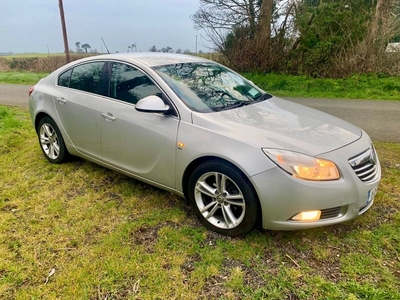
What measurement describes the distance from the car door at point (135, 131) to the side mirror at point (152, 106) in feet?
0.28

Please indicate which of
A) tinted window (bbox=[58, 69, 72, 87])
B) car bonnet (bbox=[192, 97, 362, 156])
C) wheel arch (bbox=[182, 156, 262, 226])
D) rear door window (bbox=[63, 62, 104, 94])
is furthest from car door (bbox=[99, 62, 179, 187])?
tinted window (bbox=[58, 69, 72, 87])

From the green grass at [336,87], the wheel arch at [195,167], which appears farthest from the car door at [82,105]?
the green grass at [336,87]

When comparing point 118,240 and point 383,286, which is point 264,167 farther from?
point 118,240

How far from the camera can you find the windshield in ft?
9.77

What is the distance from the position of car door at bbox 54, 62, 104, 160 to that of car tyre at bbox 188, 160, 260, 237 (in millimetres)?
1450

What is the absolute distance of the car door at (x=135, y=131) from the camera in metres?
2.88

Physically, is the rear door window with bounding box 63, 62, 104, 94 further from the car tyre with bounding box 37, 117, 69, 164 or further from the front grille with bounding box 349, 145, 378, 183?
the front grille with bounding box 349, 145, 378, 183

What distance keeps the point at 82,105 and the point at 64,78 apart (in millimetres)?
703

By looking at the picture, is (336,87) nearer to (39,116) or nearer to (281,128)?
(281,128)

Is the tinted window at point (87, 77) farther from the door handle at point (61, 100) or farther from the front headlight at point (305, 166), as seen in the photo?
the front headlight at point (305, 166)

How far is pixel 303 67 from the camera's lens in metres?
11.6

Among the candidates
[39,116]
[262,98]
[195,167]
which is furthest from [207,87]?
[39,116]

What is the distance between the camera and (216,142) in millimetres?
2541

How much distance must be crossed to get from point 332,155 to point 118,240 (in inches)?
75.3
